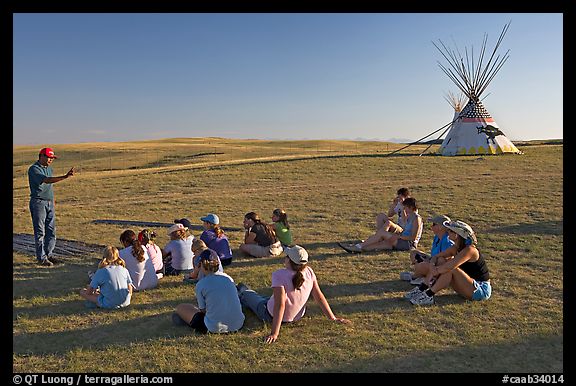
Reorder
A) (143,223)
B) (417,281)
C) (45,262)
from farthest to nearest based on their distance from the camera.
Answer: (143,223) < (45,262) < (417,281)

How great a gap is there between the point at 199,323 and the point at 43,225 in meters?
Result: 4.39

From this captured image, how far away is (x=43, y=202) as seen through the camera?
747cm

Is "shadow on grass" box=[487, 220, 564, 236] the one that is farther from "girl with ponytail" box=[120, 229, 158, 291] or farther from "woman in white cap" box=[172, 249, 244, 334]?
"girl with ponytail" box=[120, 229, 158, 291]

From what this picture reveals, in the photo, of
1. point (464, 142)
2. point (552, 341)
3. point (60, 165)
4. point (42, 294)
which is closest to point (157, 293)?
point (42, 294)

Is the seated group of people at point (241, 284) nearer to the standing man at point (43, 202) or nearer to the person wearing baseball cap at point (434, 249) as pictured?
the person wearing baseball cap at point (434, 249)

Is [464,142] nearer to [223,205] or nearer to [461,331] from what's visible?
[223,205]

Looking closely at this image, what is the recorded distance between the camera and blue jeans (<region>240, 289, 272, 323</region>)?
499 cm

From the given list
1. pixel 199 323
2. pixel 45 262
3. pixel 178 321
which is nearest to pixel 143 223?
pixel 45 262

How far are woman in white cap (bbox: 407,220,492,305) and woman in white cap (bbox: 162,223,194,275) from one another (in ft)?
11.8

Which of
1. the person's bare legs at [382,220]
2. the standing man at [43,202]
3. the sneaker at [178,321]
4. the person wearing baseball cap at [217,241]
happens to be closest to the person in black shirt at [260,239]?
the person wearing baseball cap at [217,241]

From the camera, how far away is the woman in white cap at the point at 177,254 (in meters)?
6.89

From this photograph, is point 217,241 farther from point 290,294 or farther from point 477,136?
point 477,136

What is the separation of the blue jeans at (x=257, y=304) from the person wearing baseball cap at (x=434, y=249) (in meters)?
2.38

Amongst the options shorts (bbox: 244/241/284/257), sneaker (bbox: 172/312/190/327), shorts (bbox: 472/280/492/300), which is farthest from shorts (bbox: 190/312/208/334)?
shorts (bbox: 472/280/492/300)
